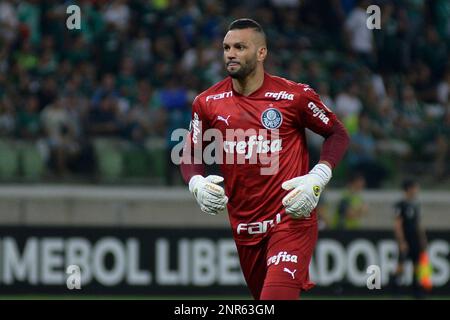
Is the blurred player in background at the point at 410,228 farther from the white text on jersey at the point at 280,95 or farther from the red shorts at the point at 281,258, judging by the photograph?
the white text on jersey at the point at 280,95

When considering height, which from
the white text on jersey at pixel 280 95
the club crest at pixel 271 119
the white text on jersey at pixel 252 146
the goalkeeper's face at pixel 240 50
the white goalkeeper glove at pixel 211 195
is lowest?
the white goalkeeper glove at pixel 211 195

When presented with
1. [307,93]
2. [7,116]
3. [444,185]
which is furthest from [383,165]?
[307,93]

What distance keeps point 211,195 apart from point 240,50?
117cm

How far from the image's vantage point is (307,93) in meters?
9.60

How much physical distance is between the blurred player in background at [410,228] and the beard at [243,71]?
9768 mm

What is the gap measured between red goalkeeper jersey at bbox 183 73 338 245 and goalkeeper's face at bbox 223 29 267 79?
0.29 m

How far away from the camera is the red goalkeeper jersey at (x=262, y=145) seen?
9508 millimetres

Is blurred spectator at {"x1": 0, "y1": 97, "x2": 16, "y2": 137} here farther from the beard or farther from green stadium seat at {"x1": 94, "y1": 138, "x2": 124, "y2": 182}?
the beard

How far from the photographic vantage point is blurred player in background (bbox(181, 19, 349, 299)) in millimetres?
9328

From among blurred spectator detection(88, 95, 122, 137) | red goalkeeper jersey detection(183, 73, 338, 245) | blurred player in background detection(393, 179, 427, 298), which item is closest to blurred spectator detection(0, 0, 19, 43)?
blurred spectator detection(88, 95, 122, 137)

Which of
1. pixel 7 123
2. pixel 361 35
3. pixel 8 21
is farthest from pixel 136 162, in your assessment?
pixel 361 35

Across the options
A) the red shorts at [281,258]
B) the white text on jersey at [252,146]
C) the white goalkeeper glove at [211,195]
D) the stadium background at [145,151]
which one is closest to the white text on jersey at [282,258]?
the red shorts at [281,258]
